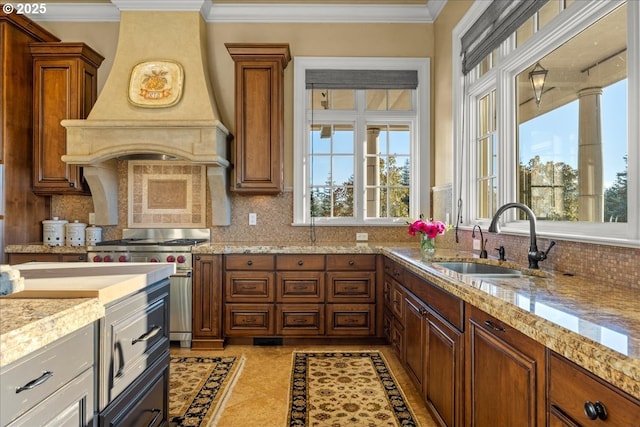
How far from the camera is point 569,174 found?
196 centimetres

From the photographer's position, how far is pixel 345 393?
8.18 feet

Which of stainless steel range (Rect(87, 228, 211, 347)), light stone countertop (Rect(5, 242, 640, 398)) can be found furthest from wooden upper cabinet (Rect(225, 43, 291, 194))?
light stone countertop (Rect(5, 242, 640, 398))

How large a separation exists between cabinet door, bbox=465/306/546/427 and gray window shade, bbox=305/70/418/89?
2942 millimetres

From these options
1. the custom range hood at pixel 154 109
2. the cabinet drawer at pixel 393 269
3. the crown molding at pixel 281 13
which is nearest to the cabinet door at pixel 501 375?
the cabinet drawer at pixel 393 269

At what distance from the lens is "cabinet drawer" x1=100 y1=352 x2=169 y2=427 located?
1323mm

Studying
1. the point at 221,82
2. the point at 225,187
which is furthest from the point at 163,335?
the point at 221,82

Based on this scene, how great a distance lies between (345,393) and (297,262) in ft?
3.95

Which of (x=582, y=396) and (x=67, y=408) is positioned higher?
(x=582, y=396)

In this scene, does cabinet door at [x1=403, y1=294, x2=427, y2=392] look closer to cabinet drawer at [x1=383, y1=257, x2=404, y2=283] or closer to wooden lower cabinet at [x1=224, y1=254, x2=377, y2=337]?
cabinet drawer at [x1=383, y1=257, x2=404, y2=283]

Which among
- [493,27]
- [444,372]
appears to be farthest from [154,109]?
[444,372]

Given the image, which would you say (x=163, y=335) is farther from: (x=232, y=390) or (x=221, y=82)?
(x=221, y=82)

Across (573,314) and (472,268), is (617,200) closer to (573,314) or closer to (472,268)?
(573,314)

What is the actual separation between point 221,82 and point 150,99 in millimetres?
770

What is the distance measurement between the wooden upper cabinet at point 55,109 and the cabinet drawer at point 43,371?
3080 millimetres
